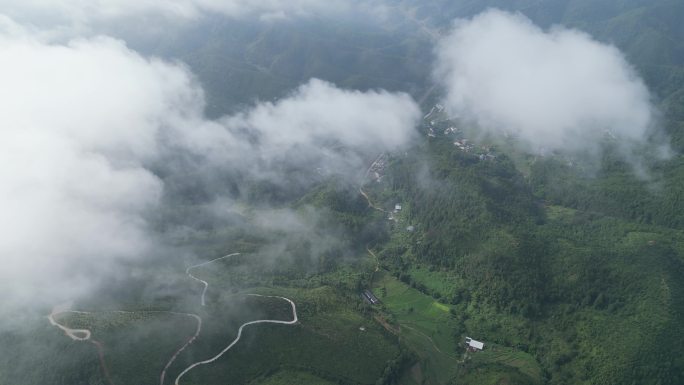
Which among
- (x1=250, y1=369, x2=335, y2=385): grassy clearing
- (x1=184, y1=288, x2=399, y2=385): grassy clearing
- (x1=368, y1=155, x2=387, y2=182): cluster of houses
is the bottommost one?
(x1=250, y1=369, x2=335, y2=385): grassy clearing

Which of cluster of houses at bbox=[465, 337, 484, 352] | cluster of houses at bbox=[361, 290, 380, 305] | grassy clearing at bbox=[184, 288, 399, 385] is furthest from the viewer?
cluster of houses at bbox=[361, 290, 380, 305]

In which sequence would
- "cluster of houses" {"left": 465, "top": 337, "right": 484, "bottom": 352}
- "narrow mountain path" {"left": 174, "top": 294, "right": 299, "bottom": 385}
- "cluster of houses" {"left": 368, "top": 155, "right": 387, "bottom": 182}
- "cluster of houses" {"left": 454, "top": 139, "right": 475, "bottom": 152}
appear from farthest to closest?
"cluster of houses" {"left": 454, "top": 139, "right": 475, "bottom": 152}, "cluster of houses" {"left": 368, "top": 155, "right": 387, "bottom": 182}, "cluster of houses" {"left": 465, "top": 337, "right": 484, "bottom": 352}, "narrow mountain path" {"left": 174, "top": 294, "right": 299, "bottom": 385}

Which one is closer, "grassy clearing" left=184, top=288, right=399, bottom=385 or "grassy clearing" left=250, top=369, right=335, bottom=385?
"grassy clearing" left=250, top=369, right=335, bottom=385

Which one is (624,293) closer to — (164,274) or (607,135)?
(164,274)

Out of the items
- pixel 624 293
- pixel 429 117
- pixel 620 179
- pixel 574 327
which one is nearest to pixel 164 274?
pixel 574 327

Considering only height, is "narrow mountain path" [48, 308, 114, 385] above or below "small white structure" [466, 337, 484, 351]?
below

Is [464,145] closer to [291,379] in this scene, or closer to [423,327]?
[423,327]

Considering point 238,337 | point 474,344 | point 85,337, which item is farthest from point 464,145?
point 85,337

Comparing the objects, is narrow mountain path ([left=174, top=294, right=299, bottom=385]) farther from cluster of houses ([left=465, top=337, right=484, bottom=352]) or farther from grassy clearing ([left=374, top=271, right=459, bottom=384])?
cluster of houses ([left=465, top=337, right=484, bottom=352])

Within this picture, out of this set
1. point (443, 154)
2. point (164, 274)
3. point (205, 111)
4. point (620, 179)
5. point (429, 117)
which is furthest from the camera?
point (429, 117)

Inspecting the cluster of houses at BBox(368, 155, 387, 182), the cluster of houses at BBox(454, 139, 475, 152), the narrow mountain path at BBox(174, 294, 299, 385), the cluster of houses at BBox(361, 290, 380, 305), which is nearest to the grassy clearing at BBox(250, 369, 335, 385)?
the narrow mountain path at BBox(174, 294, 299, 385)

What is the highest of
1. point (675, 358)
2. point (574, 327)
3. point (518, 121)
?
point (518, 121)
